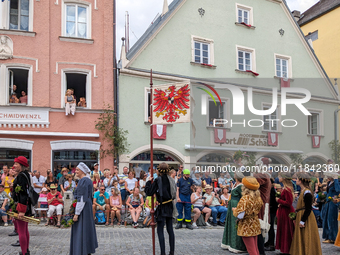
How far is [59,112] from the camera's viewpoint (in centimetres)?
1711

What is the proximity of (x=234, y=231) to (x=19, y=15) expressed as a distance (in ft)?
45.2

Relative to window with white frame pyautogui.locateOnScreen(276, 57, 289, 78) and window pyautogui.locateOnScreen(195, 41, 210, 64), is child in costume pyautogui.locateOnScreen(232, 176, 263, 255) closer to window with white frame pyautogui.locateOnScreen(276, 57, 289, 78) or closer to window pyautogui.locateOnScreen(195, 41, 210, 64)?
window pyautogui.locateOnScreen(195, 41, 210, 64)

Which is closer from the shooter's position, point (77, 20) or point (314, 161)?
point (314, 161)

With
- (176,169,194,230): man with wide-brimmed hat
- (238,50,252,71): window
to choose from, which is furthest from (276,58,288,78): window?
(176,169,194,230): man with wide-brimmed hat

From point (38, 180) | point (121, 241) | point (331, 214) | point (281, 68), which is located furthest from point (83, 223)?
point (281, 68)

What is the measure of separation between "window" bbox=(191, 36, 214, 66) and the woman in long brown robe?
13.4m

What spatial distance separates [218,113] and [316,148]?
2409mm

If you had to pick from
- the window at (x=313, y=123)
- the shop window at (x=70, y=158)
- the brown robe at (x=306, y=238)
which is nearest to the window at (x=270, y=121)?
the window at (x=313, y=123)

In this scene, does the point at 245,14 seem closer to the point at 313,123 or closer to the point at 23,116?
the point at 23,116

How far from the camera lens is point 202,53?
68.0ft

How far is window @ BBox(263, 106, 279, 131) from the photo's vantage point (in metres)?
8.48

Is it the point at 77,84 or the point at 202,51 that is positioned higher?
the point at 202,51

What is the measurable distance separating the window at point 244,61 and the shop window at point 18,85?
11.1m

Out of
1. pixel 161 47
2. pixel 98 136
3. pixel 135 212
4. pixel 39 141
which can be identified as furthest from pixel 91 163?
pixel 161 47
